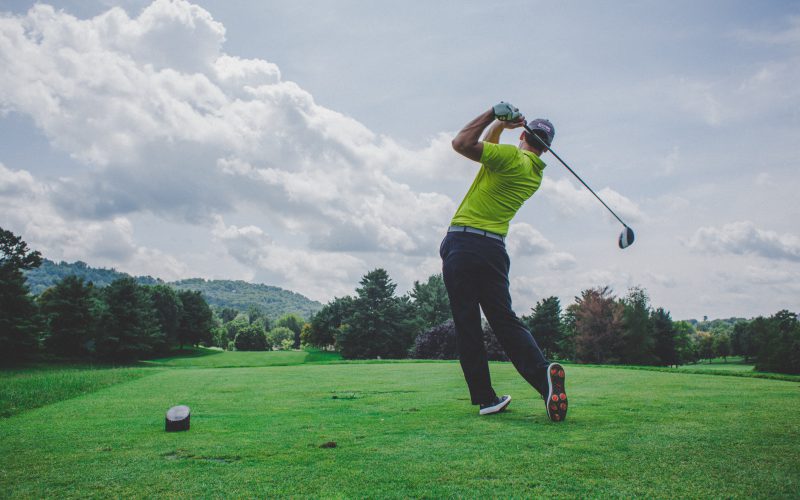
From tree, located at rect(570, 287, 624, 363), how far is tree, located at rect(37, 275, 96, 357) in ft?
160

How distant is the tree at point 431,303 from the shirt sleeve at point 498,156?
64.5 metres

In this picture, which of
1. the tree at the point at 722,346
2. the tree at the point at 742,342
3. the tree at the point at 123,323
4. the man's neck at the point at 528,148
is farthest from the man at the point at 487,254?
the tree at the point at 722,346

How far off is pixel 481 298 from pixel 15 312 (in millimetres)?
43729

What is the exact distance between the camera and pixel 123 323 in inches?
1895

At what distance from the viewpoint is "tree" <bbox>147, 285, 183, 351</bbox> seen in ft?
209

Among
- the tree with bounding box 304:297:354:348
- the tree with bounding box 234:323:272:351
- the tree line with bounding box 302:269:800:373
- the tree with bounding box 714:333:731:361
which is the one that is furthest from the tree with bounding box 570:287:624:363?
the tree with bounding box 234:323:272:351

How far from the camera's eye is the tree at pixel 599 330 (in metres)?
50.8

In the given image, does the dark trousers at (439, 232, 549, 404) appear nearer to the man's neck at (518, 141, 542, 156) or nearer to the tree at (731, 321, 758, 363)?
the man's neck at (518, 141, 542, 156)

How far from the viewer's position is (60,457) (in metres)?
3.04

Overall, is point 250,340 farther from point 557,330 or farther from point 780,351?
point 780,351

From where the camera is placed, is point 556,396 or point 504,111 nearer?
point 556,396

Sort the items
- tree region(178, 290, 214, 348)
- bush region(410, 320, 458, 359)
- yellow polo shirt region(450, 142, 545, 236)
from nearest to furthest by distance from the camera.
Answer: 1. yellow polo shirt region(450, 142, 545, 236)
2. bush region(410, 320, 458, 359)
3. tree region(178, 290, 214, 348)

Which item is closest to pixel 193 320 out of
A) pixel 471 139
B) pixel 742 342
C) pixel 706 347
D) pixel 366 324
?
pixel 366 324

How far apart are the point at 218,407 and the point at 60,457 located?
2.52m
